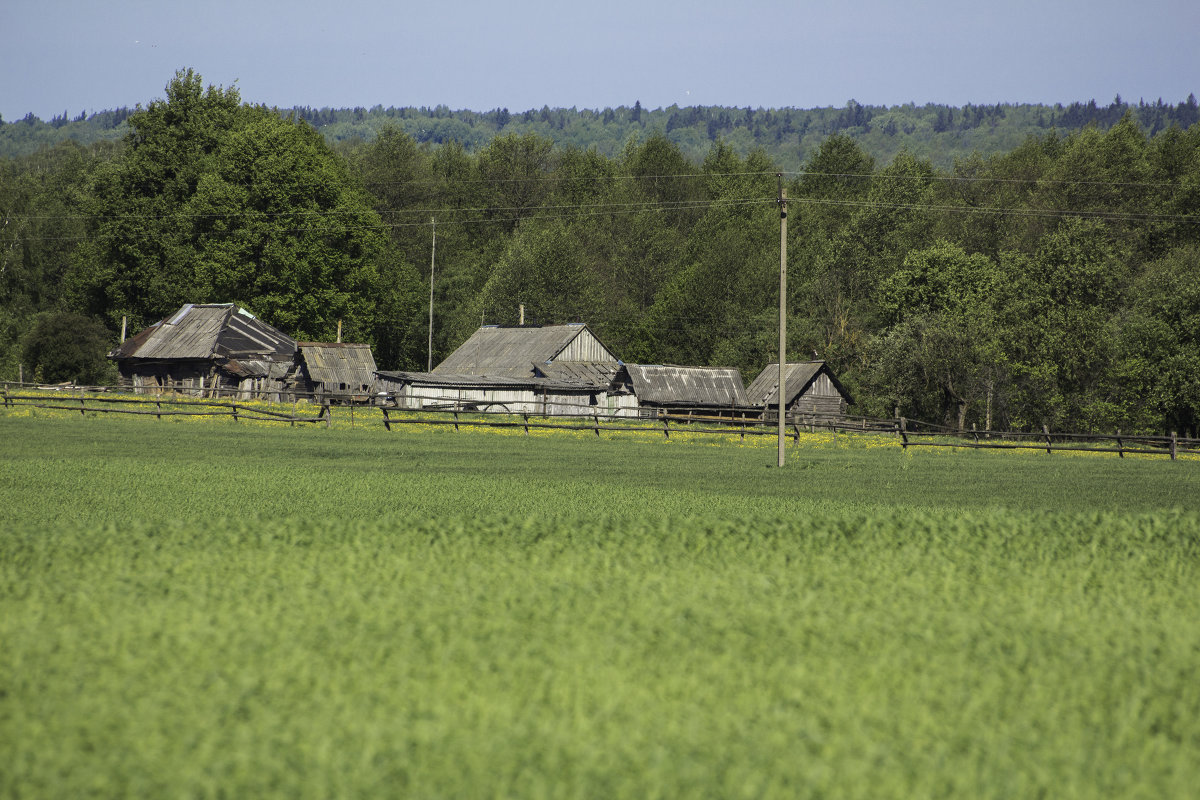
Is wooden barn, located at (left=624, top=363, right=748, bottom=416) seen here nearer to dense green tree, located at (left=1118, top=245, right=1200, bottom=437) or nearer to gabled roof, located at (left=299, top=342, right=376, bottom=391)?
gabled roof, located at (left=299, top=342, right=376, bottom=391)

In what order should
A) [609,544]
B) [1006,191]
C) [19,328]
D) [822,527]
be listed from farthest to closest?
[19,328], [1006,191], [822,527], [609,544]

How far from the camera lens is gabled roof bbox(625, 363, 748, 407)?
199 feet

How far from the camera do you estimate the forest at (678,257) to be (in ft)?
184

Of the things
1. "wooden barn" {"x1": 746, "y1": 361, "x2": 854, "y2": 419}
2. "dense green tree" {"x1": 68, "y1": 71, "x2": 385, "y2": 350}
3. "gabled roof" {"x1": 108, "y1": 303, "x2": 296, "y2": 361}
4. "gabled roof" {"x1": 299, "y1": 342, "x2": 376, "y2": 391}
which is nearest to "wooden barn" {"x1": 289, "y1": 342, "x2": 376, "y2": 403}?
"gabled roof" {"x1": 299, "y1": 342, "x2": 376, "y2": 391}

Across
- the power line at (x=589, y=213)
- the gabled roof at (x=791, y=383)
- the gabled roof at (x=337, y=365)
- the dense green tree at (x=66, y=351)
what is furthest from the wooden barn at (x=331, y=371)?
the gabled roof at (x=791, y=383)

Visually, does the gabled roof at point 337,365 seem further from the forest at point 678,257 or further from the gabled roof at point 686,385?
the gabled roof at point 686,385

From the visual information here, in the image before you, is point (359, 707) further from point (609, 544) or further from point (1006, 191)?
point (1006, 191)

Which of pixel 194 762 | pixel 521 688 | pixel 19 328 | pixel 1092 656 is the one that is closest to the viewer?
pixel 194 762

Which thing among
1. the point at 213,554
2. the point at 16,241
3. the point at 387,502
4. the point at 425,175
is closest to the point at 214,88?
the point at 425,175

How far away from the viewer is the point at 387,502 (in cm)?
1792

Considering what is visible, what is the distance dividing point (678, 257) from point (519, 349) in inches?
841

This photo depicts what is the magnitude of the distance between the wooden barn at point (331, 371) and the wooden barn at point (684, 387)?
1537 centimetres

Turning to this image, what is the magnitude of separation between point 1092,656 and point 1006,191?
2885 inches

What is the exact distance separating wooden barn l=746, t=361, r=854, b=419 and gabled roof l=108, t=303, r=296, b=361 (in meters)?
27.4
